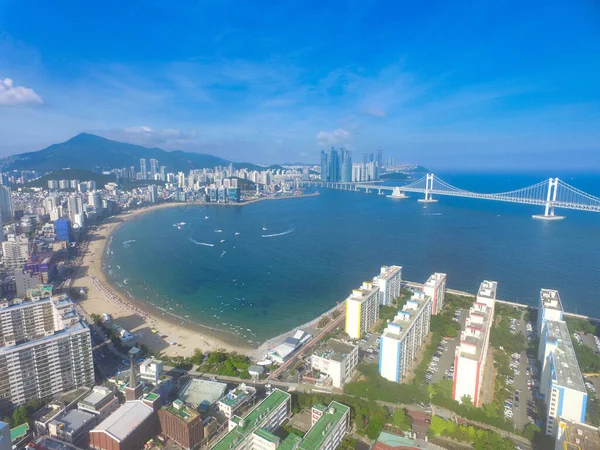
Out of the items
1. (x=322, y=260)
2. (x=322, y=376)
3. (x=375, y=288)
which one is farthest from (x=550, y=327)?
(x=322, y=260)

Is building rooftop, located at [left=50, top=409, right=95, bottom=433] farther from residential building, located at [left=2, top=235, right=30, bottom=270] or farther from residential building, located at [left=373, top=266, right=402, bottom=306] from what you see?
residential building, located at [left=2, top=235, right=30, bottom=270]

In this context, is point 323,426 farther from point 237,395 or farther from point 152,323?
point 152,323

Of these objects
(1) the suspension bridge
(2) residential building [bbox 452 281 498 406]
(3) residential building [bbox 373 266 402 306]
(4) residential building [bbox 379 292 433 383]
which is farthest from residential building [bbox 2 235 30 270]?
(1) the suspension bridge

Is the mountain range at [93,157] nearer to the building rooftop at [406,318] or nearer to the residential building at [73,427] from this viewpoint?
the residential building at [73,427]

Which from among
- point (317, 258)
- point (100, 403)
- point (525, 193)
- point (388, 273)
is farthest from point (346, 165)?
point (100, 403)

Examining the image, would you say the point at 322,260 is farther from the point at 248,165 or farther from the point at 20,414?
the point at 248,165

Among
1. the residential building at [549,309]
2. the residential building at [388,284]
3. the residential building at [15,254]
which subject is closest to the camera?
the residential building at [549,309]

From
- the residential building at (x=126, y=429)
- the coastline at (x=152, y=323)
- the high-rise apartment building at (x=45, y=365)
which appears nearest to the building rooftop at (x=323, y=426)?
the residential building at (x=126, y=429)
